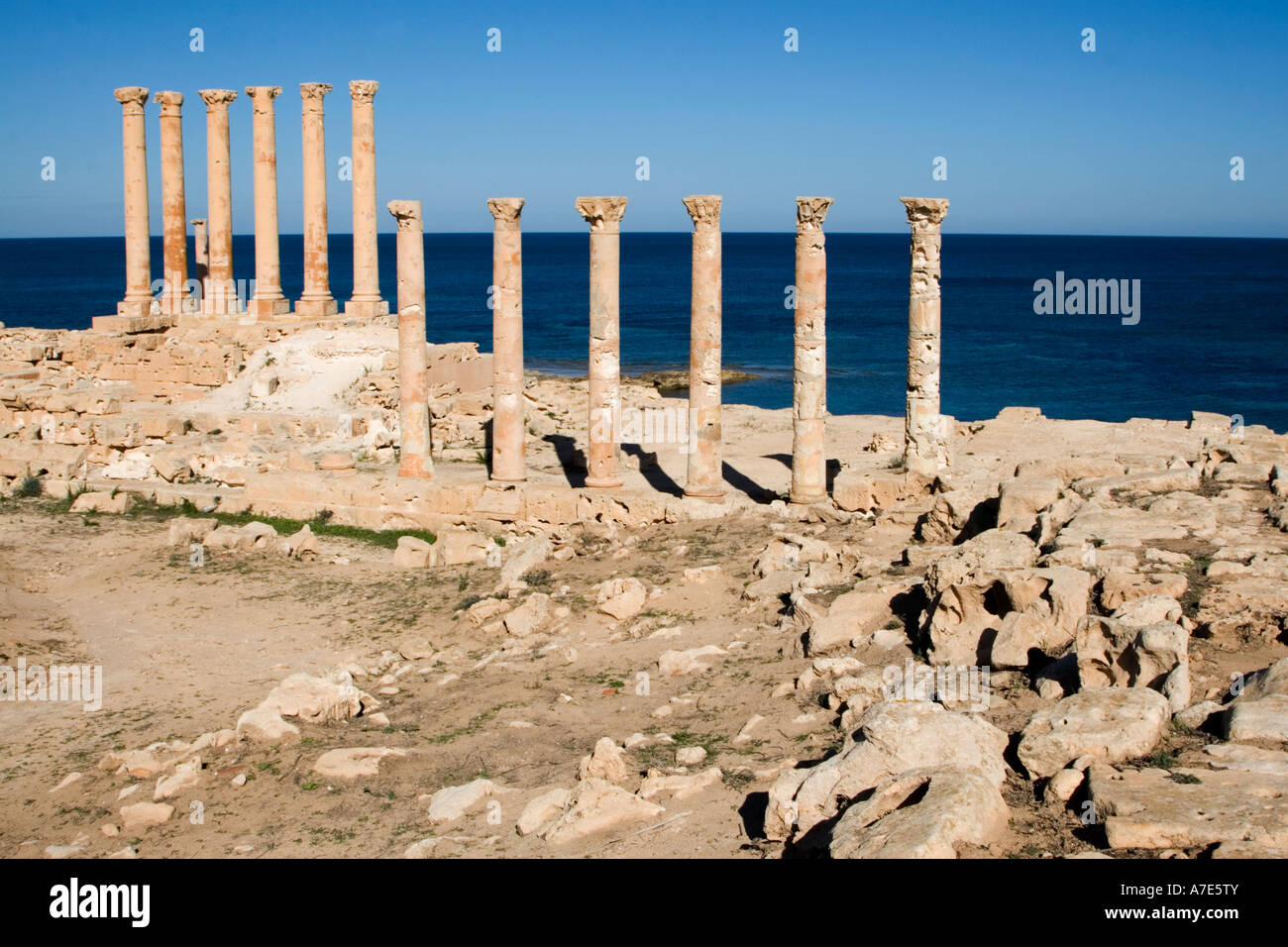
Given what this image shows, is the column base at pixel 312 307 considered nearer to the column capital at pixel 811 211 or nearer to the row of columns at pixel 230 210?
the row of columns at pixel 230 210

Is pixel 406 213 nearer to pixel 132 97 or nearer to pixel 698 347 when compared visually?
pixel 698 347

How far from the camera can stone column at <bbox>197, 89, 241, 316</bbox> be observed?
2853 cm

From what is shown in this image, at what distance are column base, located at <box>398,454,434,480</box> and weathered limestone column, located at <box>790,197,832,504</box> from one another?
6189mm

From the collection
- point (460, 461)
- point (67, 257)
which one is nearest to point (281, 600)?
point (460, 461)

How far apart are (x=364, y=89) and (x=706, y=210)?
38.2ft

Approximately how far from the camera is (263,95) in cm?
2817

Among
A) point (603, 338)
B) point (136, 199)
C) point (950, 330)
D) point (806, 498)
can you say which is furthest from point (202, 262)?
point (950, 330)

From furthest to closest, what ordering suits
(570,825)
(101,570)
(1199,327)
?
(1199,327)
(101,570)
(570,825)

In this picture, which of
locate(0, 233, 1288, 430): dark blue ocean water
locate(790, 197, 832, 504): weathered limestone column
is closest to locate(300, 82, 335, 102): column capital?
locate(790, 197, 832, 504): weathered limestone column

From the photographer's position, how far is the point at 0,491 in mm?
22938

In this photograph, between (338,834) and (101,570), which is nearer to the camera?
(338,834)

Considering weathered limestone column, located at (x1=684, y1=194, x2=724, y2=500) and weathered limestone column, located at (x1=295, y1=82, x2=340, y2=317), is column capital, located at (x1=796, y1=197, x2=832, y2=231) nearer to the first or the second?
weathered limestone column, located at (x1=684, y1=194, x2=724, y2=500)
